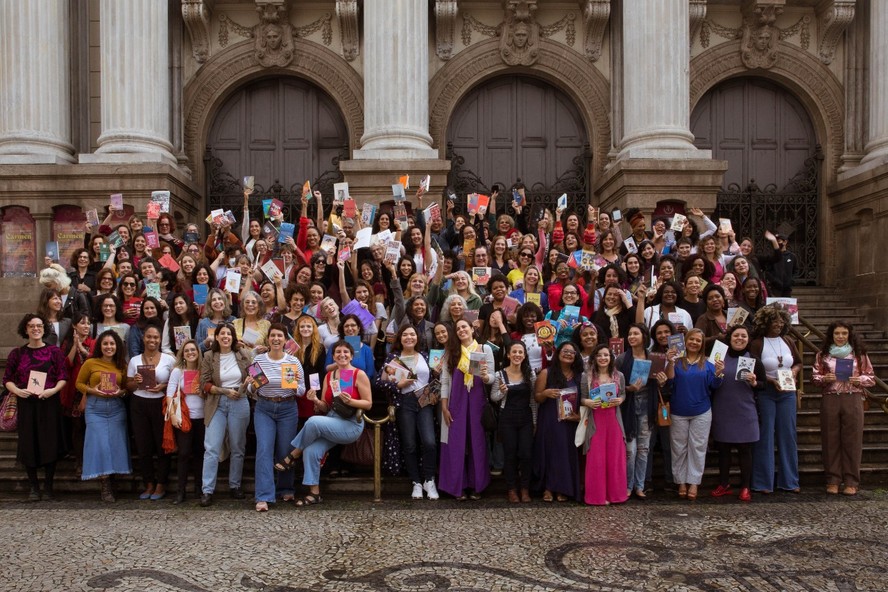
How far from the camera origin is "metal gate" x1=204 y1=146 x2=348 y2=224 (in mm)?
15648

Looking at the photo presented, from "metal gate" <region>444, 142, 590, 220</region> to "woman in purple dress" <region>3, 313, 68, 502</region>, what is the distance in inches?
352

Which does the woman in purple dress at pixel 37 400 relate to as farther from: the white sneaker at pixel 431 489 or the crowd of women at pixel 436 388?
the white sneaker at pixel 431 489

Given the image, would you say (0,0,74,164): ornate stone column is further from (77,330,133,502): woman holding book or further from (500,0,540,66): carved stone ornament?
(500,0,540,66): carved stone ornament

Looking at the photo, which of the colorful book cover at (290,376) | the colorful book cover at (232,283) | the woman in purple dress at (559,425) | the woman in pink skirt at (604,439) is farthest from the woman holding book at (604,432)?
the colorful book cover at (232,283)

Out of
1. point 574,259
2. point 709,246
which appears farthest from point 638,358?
point 709,246

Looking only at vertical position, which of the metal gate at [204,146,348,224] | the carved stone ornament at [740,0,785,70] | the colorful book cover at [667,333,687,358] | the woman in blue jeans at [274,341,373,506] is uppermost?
the carved stone ornament at [740,0,785,70]

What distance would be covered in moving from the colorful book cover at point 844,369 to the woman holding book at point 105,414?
294 inches

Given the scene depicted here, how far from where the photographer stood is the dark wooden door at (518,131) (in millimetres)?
15836

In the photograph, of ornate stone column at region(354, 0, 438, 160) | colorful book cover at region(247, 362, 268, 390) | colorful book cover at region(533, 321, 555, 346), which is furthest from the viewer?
ornate stone column at region(354, 0, 438, 160)

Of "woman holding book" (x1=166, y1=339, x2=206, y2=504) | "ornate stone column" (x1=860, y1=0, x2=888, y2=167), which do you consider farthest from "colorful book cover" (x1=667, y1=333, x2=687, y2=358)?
"ornate stone column" (x1=860, y1=0, x2=888, y2=167)

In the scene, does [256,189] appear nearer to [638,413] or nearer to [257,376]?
[257,376]

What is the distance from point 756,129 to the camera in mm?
15938

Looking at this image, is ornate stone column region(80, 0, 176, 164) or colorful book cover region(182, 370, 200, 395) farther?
ornate stone column region(80, 0, 176, 164)

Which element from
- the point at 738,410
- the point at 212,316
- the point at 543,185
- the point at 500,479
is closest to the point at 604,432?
the point at 500,479
